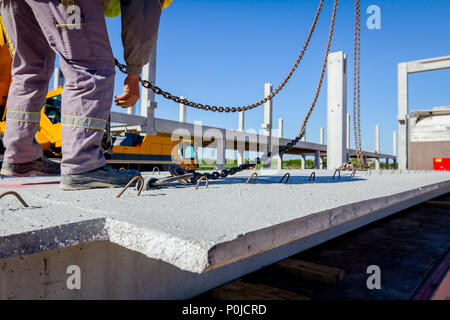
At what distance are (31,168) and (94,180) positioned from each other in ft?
2.85

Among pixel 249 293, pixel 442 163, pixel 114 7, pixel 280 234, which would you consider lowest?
pixel 249 293

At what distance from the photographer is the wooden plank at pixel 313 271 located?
1.51 metres

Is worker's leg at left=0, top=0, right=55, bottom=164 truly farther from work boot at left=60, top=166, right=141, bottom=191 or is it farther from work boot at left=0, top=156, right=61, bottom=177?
work boot at left=60, top=166, right=141, bottom=191

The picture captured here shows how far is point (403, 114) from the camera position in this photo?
8984 millimetres

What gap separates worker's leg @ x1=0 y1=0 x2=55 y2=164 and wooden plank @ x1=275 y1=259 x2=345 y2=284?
1.86 m

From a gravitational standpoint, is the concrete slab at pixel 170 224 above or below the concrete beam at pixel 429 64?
below

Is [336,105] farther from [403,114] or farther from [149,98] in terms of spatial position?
[149,98]

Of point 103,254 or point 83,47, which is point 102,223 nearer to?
point 103,254

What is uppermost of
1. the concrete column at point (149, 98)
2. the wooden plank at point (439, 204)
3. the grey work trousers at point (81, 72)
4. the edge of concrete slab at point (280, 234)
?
the concrete column at point (149, 98)

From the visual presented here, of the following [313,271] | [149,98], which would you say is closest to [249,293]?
[313,271]

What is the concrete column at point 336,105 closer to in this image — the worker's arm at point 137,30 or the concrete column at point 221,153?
the worker's arm at point 137,30

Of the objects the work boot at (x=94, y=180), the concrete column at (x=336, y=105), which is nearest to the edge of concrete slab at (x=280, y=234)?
the work boot at (x=94, y=180)

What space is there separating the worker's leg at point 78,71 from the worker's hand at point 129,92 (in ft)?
1.63
